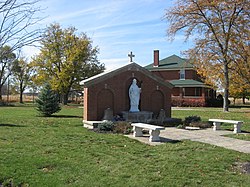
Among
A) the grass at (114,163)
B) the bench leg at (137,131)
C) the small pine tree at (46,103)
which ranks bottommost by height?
the grass at (114,163)

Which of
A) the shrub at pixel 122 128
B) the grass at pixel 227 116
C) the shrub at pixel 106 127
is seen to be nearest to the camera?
the shrub at pixel 122 128

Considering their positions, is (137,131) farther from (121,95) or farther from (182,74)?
(182,74)

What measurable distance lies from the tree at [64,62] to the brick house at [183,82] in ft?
40.0

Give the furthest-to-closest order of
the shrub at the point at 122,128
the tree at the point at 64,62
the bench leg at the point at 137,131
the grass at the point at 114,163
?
the tree at the point at 64,62 → the shrub at the point at 122,128 → the bench leg at the point at 137,131 → the grass at the point at 114,163

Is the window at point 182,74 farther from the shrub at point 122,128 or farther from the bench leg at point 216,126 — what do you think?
the shrub at point 122,128

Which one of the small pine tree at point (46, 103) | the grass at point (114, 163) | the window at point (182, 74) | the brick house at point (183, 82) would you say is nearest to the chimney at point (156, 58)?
the brick house at point (183, 82)

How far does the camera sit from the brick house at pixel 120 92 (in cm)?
1775

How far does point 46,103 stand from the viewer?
25.6 metres

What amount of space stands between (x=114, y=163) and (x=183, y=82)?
42732 millimetres

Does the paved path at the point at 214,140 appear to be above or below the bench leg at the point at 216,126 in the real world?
below

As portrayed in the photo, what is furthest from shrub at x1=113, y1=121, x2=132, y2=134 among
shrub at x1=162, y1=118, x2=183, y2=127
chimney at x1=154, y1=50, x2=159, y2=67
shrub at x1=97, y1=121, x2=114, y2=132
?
chimney at x1=154, y1=50, x2=159, y2=67

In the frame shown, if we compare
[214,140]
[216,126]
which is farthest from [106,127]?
[216,126]

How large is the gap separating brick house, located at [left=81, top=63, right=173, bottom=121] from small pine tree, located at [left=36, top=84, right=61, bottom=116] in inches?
334

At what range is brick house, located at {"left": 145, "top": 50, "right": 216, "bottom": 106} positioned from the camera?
48.1m
